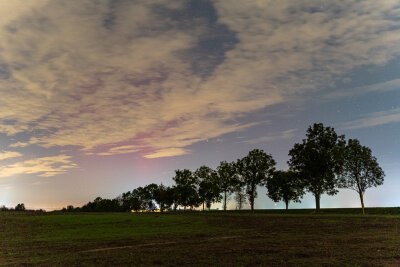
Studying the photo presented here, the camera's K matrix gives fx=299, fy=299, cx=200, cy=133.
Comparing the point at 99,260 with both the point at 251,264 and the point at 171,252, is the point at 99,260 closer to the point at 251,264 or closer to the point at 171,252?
the point at 171,252

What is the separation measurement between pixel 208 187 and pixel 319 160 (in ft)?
197

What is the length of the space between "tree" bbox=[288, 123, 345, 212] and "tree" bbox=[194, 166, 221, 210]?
4978 cm

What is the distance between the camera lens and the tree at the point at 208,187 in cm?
12962

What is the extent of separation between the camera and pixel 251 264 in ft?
47.6

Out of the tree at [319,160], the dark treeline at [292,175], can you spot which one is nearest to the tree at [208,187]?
the dark treeline at [292,175]

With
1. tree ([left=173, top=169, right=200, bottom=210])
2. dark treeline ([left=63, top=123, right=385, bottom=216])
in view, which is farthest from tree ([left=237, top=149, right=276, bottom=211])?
tree ([left=173, top=169, right=200, bottom=210])

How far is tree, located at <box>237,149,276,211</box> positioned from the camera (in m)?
106

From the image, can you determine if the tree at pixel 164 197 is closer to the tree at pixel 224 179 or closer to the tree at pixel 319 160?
the tree at pixel 224 179

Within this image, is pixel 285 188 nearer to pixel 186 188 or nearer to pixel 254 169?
pixel 254 169

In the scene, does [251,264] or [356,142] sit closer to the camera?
[251,264]

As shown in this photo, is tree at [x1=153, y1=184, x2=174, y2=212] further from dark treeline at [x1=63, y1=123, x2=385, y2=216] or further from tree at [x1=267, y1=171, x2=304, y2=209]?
tree at [x1=267, y1=171, x2=304, y2=209]

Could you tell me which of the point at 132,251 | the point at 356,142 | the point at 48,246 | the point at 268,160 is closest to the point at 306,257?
the point at 132,251

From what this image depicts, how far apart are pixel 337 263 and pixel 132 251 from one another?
12.0 metres

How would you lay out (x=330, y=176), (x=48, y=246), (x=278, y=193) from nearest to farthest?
(x=48, y=246) → (x=330, y=176) → (x=278, y=193)
